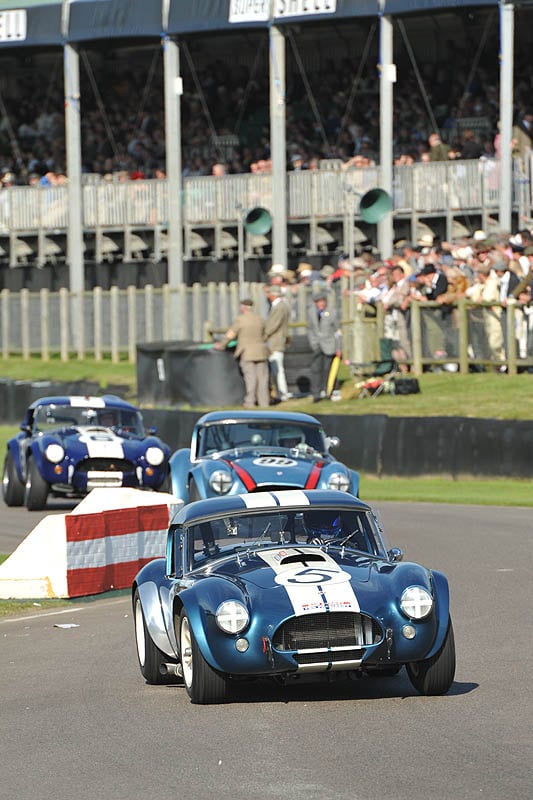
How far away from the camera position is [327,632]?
7527 millimetres

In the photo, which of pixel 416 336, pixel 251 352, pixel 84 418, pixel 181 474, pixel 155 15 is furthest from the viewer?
pixel 155 15

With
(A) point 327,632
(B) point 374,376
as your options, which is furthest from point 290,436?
(B) point 374,376

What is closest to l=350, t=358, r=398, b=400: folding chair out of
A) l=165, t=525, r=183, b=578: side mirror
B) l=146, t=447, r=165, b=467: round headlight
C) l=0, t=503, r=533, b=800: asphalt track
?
l=146, t=447, r=165, b=467: round headlight

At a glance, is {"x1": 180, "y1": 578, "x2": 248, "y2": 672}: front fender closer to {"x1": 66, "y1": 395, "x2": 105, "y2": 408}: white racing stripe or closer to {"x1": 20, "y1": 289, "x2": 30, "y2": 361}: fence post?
{"x1": 66, "y1": 395, "x2": 105, "y2": 408}: white racing stripe

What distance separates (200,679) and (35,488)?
11750 mm

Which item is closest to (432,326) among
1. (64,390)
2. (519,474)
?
(519,474)

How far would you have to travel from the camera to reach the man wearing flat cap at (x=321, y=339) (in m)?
26.8

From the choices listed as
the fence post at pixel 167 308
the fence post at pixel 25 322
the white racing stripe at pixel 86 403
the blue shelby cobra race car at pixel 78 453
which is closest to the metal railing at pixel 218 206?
the fence post at pixel 167 308

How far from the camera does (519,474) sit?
786 inches

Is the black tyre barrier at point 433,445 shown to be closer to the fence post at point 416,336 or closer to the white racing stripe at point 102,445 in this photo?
the white racing stripe at point 102,445

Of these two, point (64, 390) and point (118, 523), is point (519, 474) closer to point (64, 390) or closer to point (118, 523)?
point (118, 523)

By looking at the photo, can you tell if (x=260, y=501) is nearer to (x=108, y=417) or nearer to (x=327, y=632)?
(x=327, y=632)

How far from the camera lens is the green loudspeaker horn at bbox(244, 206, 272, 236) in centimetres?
3541

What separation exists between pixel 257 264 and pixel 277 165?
327cm
